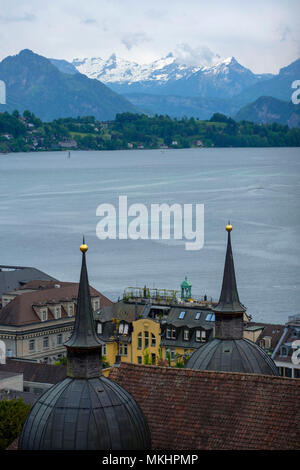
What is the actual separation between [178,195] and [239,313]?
15795cm

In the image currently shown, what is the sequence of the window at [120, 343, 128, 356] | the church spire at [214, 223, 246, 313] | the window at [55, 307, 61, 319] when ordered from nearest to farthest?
1. the church spire at [214, 223, 246, 313]
2. the window at [120, 343, 128, 356]
3. the window at [55, 307, 61, 319]

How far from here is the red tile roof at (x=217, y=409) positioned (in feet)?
88.0

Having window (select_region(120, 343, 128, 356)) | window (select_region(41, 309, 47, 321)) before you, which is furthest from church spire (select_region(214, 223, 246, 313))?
window (select_region(41, 309, 47, 321))

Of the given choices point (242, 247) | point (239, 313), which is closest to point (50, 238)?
point (242, 247)

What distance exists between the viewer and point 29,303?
73.1 meters

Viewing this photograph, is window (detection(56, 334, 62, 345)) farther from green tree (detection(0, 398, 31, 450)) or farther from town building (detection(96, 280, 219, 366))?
green tree (detection(0, 398, 31, 450))

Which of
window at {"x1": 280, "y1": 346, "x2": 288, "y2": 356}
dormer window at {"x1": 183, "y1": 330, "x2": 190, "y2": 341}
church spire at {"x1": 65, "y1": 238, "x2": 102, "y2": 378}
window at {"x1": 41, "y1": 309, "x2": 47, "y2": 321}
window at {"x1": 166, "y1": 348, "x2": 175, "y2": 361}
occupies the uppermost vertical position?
church spire at {"x1": 65, "y1": 238, "x2": 102, "y2": 378}

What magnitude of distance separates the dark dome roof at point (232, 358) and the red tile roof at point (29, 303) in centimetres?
3857

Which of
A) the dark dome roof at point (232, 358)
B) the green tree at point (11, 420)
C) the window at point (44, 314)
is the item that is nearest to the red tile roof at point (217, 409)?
the dark dome roof at point (232, 358)

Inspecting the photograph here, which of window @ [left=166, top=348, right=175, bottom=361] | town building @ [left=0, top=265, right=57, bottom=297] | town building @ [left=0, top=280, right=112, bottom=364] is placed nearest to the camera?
window @ [left=166, top=348, right=175, bottom=361]

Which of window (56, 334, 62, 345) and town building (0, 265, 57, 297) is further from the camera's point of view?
town building (0, 265, 57, 297)

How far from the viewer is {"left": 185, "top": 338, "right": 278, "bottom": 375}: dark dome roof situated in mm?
32500

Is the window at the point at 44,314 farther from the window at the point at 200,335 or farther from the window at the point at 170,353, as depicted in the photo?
the window at the point at 200,335

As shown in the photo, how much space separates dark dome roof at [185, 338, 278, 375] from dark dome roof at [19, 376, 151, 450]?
6.86 metres
